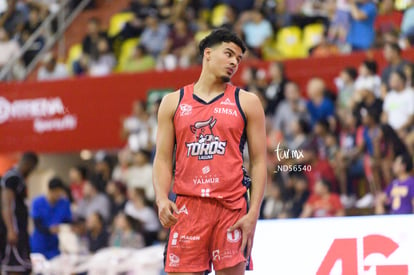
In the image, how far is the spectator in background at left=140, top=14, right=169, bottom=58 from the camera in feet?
62.4

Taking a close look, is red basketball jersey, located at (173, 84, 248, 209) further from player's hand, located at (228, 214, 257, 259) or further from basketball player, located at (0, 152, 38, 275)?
basketball player, located at (0, 152, 38, 275)

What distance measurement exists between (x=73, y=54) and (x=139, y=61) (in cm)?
253

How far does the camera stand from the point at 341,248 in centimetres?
909

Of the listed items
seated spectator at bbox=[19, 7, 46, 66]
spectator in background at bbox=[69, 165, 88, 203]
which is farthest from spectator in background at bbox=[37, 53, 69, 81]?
spectator in background at bbox=[69, 165, 88, 203]

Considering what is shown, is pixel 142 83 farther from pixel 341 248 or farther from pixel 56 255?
pixel 341 248

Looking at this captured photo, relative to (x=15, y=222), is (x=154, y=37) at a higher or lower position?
higher

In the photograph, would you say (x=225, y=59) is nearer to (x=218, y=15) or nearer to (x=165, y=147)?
(x=165, y=147)

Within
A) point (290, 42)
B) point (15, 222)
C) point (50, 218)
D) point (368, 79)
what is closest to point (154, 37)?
point (290, 42)

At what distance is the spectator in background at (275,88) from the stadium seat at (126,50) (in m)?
4.26

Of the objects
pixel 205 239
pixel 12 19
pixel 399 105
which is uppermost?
pixel 12 19

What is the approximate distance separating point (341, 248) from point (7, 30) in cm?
1474

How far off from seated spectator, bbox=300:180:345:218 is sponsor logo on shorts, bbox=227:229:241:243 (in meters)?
5.12

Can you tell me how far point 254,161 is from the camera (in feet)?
24.0

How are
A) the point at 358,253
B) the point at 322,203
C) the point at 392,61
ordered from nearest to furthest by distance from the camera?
the point at 358,253 → the point at 322,203 → the point at 392,61
